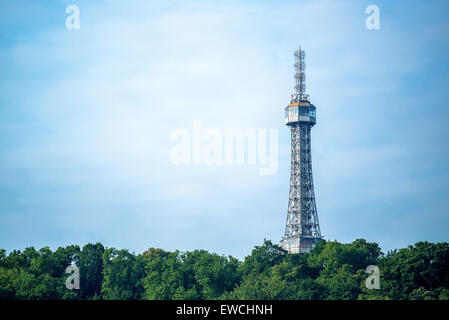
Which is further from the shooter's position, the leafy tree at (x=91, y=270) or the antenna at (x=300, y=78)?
the antenna at (x=300, y=78)

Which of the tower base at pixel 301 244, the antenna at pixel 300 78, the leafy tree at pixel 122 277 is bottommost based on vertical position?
the leafy tree at pixel 122 277

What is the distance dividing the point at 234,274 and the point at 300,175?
69915mm

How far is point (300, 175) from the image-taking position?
176m

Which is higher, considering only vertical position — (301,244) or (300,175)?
(300,175)

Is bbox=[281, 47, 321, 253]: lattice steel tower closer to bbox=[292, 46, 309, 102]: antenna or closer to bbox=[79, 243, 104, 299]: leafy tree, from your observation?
bbox=[292, 46, 309, 102]: antenna

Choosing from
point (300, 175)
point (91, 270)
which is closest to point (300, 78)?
point (300, 175)

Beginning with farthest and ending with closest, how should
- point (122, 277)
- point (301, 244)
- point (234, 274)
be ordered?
point (301, 244), point (122, 277), point (234, 274)

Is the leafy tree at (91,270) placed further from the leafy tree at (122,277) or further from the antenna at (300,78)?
the antenna at (300,78)

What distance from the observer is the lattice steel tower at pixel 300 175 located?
6703 inches

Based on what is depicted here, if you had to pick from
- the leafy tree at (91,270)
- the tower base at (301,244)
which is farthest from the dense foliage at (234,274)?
the tower base at (301,244)

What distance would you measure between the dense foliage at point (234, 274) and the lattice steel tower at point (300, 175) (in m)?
43.5

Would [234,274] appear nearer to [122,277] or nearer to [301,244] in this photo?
[122,277]

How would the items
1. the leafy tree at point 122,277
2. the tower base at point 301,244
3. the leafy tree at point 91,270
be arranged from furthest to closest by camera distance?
1. the tower base at point 301,244
2. the leafy tree at point 91,270
3. the leafy tree at point 122,277
